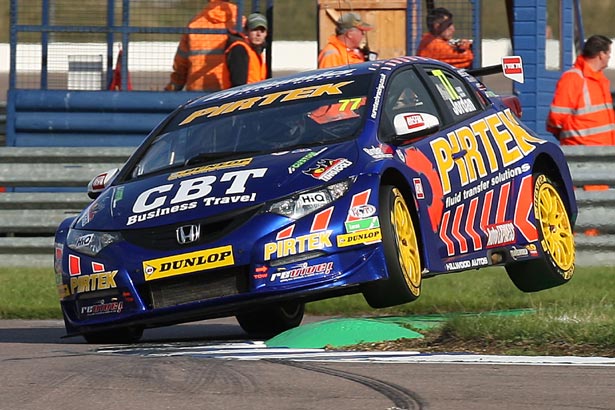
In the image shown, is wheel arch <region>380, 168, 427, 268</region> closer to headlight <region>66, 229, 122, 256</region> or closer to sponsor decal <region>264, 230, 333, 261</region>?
sponsor decal <region>264, 230, 333, 261</region>

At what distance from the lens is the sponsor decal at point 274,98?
887 centimetres

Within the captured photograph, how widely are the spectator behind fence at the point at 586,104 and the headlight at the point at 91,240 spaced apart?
283 inches

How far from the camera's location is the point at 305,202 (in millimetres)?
7621

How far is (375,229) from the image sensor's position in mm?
7613

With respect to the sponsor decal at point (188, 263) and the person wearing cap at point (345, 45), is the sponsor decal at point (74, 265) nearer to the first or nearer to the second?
the sponsor decal at point (188, 263)

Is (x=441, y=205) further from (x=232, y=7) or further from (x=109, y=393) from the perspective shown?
(x=232, y=7)

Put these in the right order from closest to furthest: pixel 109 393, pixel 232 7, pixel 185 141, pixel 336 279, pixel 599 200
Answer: pixel 109 393 → pixel 336 279 → pixel 185 141 → pixel 599 200 → pixel 232 7

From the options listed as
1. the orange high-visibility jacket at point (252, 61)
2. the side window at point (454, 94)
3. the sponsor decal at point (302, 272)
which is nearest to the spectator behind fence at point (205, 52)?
the orange high-visibility jacket at point (252, 61)

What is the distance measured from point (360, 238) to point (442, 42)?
788 centimetres

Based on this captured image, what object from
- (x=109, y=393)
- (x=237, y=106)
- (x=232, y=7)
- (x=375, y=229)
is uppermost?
(x=232, y=7)

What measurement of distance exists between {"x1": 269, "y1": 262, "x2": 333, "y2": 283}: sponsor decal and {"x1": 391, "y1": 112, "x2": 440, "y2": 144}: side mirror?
40.8 inches

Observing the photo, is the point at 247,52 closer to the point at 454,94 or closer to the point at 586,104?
the point at 586,104

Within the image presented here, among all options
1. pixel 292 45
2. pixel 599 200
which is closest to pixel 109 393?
pixel 599 200

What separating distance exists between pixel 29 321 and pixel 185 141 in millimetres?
2352
